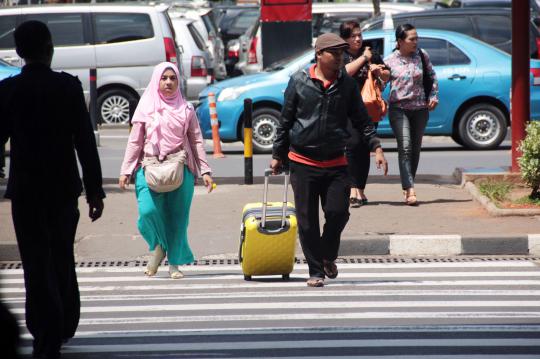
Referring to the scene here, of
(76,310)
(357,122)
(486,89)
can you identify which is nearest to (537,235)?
(357,122)

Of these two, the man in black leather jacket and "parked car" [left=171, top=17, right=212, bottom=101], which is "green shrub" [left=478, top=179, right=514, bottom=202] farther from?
"parked car" [left=171, top=17, right=212, bottom=101]

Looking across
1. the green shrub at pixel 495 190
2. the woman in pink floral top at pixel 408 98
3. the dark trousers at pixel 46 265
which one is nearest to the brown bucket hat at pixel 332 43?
the dark trousers at pixel 46 265

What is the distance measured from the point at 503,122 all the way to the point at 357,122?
950 centimetres

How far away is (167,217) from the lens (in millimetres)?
9281

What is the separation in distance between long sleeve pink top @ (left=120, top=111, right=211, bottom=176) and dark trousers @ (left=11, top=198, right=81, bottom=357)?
8.72 ft

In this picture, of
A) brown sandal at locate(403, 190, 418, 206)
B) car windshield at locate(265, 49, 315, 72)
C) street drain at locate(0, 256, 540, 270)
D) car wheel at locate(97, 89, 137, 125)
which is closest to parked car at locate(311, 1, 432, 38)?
car wheel at locate(97, 89, 137, 125)

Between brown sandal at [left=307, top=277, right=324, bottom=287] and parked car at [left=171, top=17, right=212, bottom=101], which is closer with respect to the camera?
brown sandal at [left=307, top=277, right=324, bottom=287]

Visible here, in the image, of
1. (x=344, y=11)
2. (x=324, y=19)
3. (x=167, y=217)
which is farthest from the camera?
(x=344, y=11)

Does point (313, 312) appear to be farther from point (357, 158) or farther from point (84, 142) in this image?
point (357, 158)

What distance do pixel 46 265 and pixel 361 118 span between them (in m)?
3.01

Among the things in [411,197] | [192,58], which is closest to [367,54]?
[411,197]

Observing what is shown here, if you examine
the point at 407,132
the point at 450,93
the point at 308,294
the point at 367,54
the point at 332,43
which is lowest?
the point at 450,93

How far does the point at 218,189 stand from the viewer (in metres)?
13.5

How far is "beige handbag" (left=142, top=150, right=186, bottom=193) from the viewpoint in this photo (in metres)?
9.02
